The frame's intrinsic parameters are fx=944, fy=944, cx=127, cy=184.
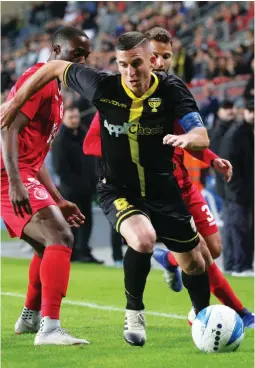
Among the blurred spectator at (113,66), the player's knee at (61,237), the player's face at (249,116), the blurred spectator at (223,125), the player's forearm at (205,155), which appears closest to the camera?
the player's knee at (61,237)

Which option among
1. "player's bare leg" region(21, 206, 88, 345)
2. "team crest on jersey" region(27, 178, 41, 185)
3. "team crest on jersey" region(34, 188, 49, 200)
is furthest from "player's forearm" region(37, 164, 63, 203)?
"player's bare leg" region(21, 206, 88, 345)

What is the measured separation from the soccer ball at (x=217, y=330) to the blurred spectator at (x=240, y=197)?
629cm

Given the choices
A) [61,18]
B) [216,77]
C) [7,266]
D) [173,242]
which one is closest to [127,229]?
[173,242]

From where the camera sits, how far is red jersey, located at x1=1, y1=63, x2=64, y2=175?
691 cm

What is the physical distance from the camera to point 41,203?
6668 mm

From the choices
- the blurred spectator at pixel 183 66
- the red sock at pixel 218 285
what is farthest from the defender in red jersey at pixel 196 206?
the blurred spectator at pixel 183 66

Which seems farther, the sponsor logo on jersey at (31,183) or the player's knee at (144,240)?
the sponsor logo on jersey at (31,183)

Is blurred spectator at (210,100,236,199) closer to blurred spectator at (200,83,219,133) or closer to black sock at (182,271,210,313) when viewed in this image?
blurred spectator at (200,83,219,133)

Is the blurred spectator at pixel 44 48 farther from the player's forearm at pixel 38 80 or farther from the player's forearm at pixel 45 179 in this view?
the player's forearm at pixel 38 80

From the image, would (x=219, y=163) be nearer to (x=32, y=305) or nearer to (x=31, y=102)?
(x=31, y=102)

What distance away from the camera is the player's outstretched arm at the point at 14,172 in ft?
21.0

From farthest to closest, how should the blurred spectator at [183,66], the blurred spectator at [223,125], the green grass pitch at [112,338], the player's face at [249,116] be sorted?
the blurred spectator at [183,66]
the blurred spectator at [223,125]
the player's face at [249,116]
the green grass pitch at [112,338]

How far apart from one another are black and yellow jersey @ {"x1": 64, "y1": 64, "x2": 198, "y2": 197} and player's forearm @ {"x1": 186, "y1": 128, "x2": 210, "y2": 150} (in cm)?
27

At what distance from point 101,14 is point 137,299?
23809 mm
